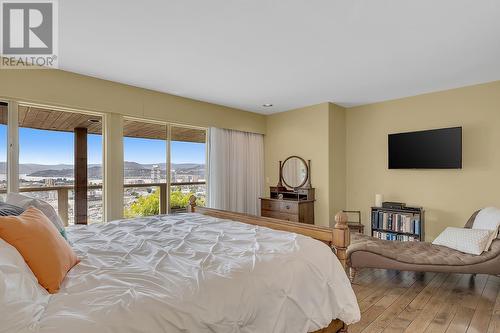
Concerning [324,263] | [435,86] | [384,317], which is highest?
[435,86]

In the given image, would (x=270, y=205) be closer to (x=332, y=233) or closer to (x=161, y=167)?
(x=161, y=167)

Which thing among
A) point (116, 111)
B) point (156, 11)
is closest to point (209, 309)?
point (156, 11)

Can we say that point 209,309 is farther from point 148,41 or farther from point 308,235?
point 148,41

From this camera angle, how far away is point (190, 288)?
4.07 feet

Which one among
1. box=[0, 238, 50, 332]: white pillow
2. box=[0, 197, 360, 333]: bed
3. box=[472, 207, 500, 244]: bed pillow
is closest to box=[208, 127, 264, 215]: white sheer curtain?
box=[0, 197, 360, 333]: bed

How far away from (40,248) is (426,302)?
10.2 feet

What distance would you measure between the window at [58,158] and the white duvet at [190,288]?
171cm

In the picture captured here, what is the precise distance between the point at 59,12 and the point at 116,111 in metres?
1.74

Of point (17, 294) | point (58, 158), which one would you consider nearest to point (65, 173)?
point (58, 158)

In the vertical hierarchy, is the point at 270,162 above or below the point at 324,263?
above

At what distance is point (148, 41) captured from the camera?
2.63m

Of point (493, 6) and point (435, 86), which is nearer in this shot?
point (493, 6)

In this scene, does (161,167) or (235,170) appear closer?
(161,167)

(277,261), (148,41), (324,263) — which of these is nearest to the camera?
(277,261)
